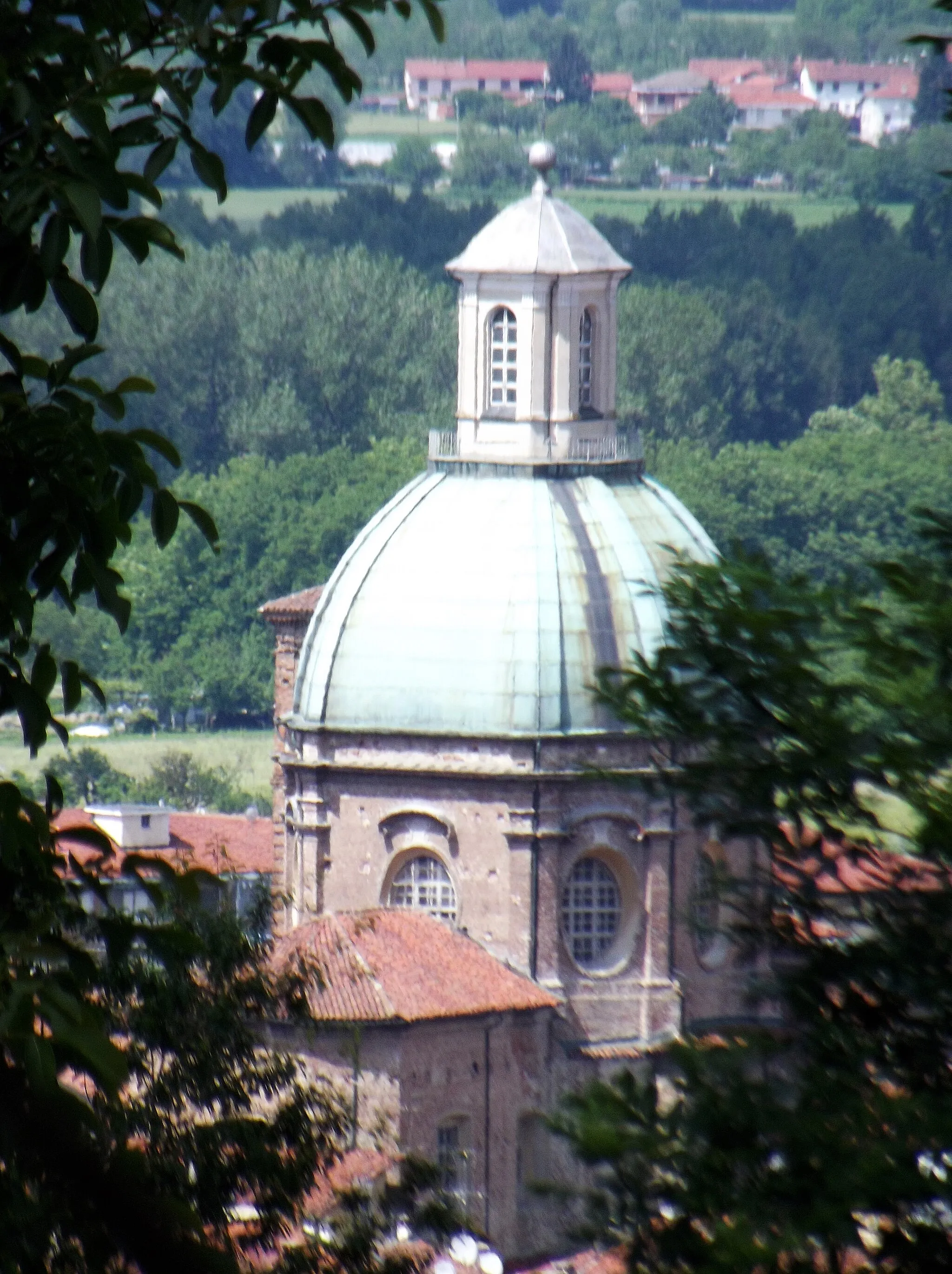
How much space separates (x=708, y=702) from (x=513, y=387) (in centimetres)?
2924

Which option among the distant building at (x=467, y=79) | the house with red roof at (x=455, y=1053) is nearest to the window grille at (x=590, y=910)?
the house with red roof at (x=455, y=1053)

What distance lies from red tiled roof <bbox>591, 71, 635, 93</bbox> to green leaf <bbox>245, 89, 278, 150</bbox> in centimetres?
12989

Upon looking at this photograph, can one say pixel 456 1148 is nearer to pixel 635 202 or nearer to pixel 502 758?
pixel 502 758

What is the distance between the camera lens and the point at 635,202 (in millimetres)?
121750

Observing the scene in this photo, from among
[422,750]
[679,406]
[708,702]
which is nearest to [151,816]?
[422,750]

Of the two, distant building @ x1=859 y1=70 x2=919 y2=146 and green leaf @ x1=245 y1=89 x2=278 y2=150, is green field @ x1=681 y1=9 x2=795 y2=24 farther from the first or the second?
green leaf @ x1=245 y1=89 x2=278 y2=150

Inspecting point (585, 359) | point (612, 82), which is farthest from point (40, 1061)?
point (612, 82)

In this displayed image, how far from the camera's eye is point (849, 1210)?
9953 mm

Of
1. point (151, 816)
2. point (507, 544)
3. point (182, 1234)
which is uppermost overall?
point (182, 1234)

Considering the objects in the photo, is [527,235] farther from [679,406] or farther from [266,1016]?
[679,406]

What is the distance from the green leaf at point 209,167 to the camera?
31.0 ft

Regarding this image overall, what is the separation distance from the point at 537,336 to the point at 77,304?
3105 centimetres

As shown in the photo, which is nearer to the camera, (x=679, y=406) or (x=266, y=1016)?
(x=266, y=1016)

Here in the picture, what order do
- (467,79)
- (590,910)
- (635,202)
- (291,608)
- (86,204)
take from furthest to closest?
(467,79)
(635,202)
(291,608)
(590,910)
(86,204)
